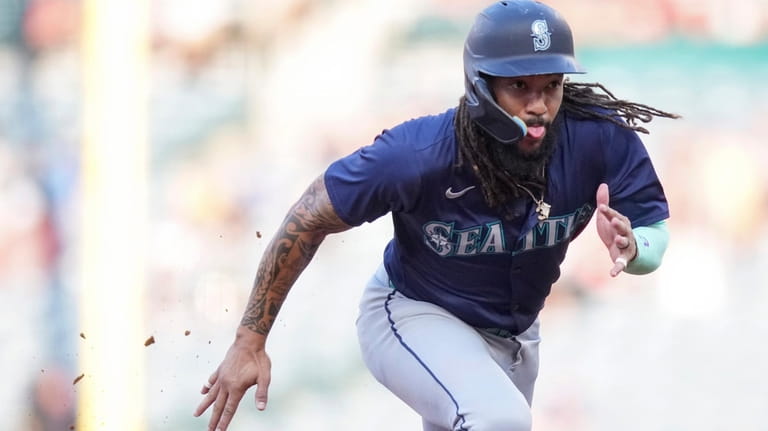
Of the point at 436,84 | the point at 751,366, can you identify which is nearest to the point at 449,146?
the point at 436,84

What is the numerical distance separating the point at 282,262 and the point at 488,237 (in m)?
0.56

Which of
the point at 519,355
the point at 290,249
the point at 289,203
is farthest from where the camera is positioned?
the point at 289,203

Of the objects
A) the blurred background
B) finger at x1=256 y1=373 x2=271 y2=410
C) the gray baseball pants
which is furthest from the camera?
the blurred background

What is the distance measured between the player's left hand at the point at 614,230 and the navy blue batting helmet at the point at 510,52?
0.29 m

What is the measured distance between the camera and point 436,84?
571 centimetres

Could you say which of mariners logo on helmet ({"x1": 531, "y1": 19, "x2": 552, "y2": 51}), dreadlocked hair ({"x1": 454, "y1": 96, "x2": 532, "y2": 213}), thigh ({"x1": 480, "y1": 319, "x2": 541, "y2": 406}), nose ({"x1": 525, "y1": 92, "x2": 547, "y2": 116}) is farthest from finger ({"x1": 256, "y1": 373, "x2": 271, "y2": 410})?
mariners logo on helmet ({"x1": 531, "y1": 19, "x2": 552, "y2": 51})

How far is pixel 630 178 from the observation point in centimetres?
342

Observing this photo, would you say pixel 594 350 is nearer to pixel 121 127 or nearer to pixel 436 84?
pixel 436 84

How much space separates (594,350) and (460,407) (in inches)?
99.7

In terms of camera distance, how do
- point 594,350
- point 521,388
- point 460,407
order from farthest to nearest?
point 594,350, point 521,388, point 460,407

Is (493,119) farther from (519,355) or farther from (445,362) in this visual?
(519,355)

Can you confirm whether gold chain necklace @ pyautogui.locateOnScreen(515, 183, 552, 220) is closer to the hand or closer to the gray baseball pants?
the gray baseball pants

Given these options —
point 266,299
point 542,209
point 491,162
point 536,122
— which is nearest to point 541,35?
point 536,122

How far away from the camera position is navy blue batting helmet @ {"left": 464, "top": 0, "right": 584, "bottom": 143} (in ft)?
10.6
